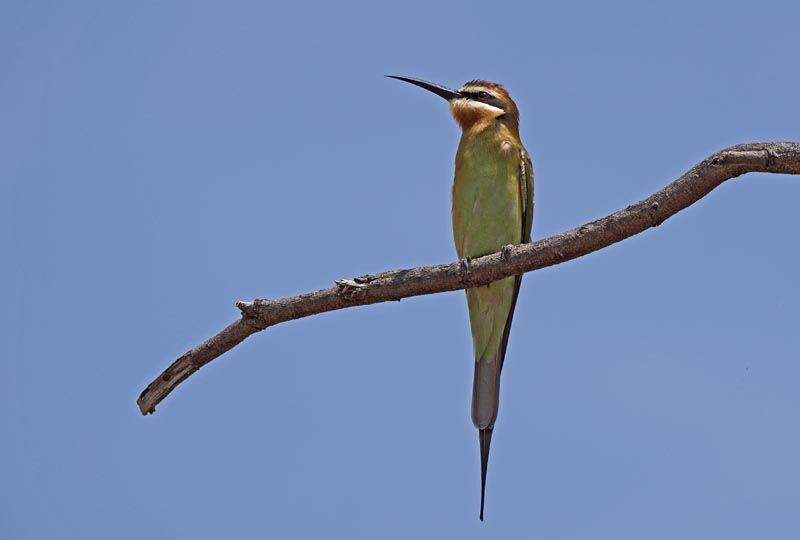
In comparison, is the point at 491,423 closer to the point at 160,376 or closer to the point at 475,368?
the point at 475,368

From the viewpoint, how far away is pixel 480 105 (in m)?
5.86

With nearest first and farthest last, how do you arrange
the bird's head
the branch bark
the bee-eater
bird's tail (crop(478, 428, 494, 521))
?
the branch bark < bird's tail (crop(478, 428, 494, 521)) < the bee-eater < the bird's head

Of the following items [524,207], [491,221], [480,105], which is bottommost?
[491,221]

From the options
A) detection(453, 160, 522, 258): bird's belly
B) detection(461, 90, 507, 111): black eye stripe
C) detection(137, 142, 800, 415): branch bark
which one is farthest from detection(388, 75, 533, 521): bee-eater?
detection(137, 142, 800, 415): branch bark

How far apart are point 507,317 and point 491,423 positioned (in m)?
0.66

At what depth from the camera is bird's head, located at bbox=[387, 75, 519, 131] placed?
5.77 meters

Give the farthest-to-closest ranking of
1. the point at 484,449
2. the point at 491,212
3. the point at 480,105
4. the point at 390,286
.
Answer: the point at 480,105, the point at 491,212, the point at 484,449, the point at 390,286

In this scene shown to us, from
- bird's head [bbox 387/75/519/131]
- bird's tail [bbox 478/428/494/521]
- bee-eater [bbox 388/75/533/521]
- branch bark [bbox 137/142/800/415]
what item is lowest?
bird's tail [bbox 478/428/494/521]

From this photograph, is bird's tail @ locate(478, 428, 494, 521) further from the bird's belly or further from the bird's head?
the bird's head

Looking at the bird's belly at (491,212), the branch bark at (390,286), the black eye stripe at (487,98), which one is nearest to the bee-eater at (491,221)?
the bird's belly at (491,212)

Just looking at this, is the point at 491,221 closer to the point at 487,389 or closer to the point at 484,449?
the point at 487,389

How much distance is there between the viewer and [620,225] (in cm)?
351

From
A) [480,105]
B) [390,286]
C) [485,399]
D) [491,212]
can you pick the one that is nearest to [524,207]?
[491,212]

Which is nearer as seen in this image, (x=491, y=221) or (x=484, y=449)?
(x=484, y=449)
